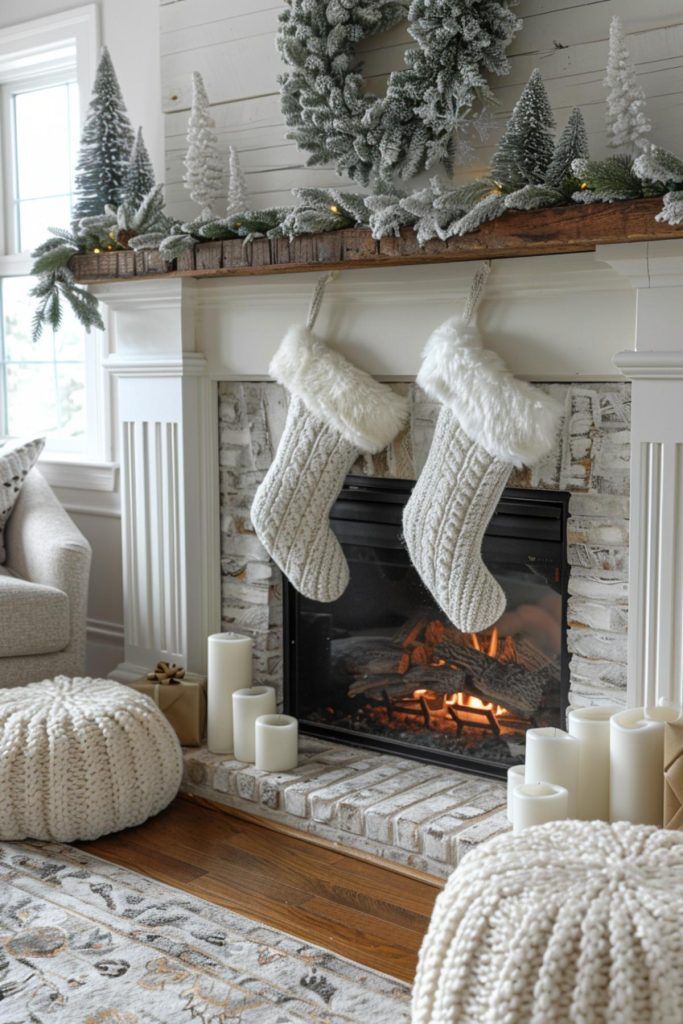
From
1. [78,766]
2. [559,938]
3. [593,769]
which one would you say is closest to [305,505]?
[78,766]

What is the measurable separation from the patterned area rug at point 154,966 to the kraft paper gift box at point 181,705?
599mm

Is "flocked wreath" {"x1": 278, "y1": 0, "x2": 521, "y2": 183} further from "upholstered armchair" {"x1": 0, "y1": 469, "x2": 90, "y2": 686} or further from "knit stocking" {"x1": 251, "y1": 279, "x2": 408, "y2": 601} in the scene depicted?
"upholstered armchair" {"x1": 0, "y1": 469, "x2": 90, "y2": 686}

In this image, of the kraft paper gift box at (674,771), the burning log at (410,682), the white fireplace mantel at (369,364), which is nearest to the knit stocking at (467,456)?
the white fireplace mantel at (369,364)

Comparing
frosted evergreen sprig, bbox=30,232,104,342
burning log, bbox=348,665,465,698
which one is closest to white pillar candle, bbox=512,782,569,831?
burning log, bbox=348,665,465,698

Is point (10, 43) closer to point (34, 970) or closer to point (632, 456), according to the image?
point (632, 456)

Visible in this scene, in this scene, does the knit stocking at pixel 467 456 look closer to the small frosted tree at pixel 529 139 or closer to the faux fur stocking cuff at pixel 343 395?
the faux fur stocking cuff at pixel 343 395

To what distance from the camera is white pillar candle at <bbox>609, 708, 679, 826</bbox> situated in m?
2.11

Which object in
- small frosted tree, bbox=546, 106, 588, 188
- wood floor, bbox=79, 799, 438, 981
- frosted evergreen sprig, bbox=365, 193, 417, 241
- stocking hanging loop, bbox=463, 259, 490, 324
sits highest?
small frosted tree, bbox=546, 106, 588, 188

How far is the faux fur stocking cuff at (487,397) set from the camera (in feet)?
7.54

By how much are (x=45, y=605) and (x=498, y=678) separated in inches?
46.2

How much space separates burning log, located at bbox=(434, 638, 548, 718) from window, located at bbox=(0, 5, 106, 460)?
4.99 feet

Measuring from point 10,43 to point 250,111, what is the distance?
126cm

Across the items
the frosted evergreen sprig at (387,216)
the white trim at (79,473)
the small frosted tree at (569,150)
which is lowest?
the white trim at (79,473)

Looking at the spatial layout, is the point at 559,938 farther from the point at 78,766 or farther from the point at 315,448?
the point at 315,448
